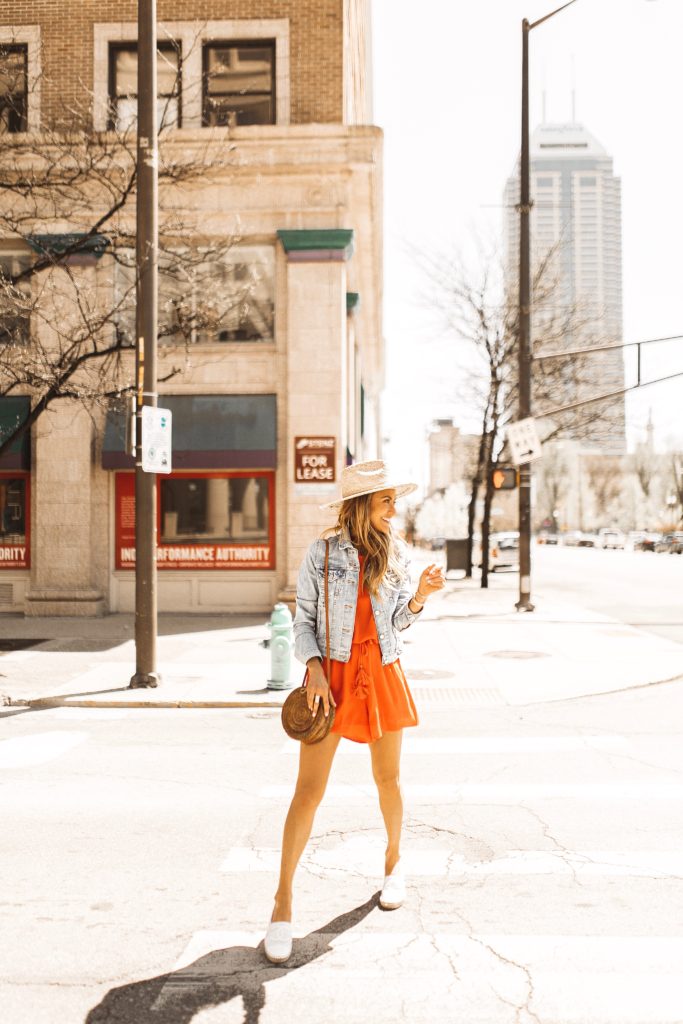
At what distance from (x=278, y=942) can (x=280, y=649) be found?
604cm

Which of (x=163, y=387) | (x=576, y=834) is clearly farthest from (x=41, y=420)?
(x=576, y=834)

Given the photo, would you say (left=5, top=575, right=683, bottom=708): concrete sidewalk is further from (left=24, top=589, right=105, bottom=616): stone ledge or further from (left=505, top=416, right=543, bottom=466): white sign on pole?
(left=505, top=416, right=543, bottom=466): white sign on pole

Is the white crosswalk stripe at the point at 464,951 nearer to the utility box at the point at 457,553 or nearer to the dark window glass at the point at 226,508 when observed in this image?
the dark window glass at the point at 226,508

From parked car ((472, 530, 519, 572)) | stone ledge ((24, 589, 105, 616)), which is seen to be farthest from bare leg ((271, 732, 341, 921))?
parked car ((472, 530, 519, 572))

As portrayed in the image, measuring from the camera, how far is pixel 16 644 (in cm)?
1324

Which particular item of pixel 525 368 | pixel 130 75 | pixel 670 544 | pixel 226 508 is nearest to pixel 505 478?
pixel 525 368

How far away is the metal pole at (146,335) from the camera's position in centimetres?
995

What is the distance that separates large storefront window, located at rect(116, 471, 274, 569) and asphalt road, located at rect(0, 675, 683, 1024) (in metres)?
9.60

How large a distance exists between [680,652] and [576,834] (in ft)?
27.8

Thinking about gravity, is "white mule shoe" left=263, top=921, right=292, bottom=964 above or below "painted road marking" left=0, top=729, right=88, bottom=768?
above

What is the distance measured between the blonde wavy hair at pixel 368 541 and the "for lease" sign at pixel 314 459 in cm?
1259

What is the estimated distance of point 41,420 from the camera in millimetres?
17062

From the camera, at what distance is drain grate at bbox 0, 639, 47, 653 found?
1277cm

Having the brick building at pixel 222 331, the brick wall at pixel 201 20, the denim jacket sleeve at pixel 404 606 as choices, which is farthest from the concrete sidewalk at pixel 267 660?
the brick wall at pixel 201 20
